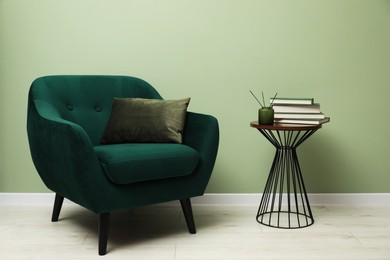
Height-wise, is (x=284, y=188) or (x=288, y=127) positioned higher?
(x=288, y=127)

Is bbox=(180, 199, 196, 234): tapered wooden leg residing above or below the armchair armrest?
below

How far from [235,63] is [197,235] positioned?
1185 mm

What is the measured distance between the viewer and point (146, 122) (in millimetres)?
2711

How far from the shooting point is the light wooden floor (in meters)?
2.31

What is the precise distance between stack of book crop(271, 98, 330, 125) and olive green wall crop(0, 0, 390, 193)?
0.47 metres

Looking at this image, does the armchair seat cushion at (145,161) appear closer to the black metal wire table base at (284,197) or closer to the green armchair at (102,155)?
the green armchair at (102,155)

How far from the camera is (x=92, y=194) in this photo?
7.36ft

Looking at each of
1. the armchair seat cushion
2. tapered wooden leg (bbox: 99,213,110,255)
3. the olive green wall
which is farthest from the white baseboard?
tapered wooden leg (bbox: 99,213,110,255)

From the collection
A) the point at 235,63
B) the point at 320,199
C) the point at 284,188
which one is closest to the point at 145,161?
the point at 235,63

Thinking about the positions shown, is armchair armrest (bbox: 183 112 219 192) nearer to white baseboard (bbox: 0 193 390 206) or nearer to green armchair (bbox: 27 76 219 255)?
green armchair (bbox: 27 76 219 255)

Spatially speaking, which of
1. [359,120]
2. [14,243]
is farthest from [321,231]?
[14,243]

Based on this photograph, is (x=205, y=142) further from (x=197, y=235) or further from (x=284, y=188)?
(x=284, y=188)

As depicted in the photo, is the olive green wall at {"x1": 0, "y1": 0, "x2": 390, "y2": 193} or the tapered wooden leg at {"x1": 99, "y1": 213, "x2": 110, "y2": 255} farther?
the olive green wall at {"x1": 0, "y1": 0, "x2": 390, "y2": 193}

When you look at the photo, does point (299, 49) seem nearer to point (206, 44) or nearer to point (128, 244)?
point (206, 44)
